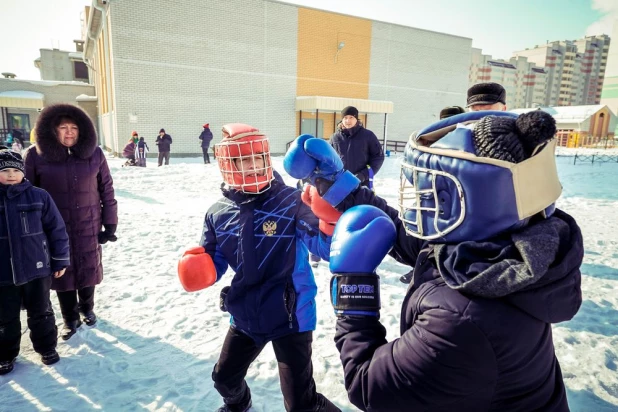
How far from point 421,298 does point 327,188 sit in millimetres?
841

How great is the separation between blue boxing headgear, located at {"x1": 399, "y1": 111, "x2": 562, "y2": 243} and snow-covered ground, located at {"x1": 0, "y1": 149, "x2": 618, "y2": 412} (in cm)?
74

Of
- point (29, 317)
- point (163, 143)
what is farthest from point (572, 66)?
point (29, 317)

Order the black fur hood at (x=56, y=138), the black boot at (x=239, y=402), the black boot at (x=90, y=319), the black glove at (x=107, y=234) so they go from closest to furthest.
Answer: the black boot at (x=239, y=402) → the black fur hood at (x=56, y=138) → the black boot at (x=90, y=319) → the black glove at (x=107, y=234)

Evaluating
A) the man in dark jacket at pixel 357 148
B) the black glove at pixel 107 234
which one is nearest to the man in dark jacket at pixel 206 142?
the man in dark jacket at pixel 357 148

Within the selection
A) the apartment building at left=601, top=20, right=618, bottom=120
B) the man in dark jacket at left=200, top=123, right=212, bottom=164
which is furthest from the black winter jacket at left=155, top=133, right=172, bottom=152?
the apartment building at left=601, top=20, right=618, bottom=120

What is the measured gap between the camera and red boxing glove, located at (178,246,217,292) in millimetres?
1824

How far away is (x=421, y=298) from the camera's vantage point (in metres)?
0.95

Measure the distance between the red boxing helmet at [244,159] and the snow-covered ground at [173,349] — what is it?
0.74 meters

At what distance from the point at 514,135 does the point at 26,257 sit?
3037 millimetres

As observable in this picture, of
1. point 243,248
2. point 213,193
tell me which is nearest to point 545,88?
point 213,193

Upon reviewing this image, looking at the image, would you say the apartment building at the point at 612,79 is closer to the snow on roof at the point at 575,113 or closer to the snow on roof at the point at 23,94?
the snow on roof at the point at 575,113

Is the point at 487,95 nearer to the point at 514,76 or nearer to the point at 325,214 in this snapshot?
the point at 325,214

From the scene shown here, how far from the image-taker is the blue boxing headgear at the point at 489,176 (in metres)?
0.85

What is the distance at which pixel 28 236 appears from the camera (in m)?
2.59
